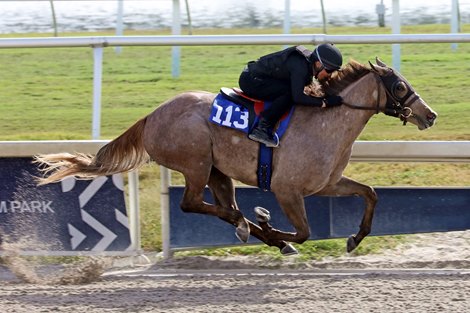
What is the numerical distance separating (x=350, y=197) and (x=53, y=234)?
2.31 meters

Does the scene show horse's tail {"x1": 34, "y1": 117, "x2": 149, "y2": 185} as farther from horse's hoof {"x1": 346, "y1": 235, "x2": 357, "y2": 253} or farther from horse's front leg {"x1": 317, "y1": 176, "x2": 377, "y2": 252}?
horse's hoof {"x1": 346, "y1": 235, "x2": 357, "y2": 253}

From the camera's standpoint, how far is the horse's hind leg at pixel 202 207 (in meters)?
7.41

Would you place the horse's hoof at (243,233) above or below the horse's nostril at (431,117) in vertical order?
below

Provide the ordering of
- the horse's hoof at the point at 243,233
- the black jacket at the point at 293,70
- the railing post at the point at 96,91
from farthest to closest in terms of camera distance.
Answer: the railing post at the point at 96,91 < the horse's hoof at the point at 243,233 < the black jacket at the point at 293,70

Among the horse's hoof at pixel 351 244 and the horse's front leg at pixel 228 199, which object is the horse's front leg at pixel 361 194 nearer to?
the horse's hoof at pixel 351 244

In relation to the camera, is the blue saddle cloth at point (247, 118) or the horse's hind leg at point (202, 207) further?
the horse's hind leg at point (202, 207)

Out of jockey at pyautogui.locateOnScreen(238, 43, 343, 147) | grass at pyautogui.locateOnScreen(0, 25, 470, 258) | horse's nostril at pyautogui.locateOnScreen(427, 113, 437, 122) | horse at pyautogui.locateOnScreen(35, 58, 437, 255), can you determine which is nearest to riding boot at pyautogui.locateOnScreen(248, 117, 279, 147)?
jockey at pyautogui.locateOnScreen(238, 43, 343, 147)

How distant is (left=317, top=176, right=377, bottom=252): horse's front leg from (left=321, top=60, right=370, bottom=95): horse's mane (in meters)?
0.68

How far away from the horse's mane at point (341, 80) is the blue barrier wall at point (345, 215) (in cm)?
101

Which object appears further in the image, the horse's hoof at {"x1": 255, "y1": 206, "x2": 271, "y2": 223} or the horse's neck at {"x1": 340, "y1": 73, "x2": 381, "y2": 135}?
the horse's hoof at {"x1": 255, "y1": 206, "x2": 271, "y2": 223}

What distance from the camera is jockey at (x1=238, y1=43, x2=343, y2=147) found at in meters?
7.11

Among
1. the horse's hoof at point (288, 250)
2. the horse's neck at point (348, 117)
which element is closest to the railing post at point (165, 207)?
the horse's hoof at point (288, 250)

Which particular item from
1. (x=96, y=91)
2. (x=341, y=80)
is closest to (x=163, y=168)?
(x=96, y=91)

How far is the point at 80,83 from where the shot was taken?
948cm
